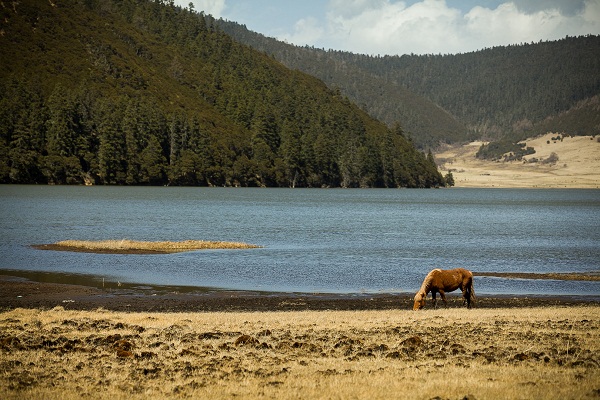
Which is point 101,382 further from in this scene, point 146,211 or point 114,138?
point 114,138

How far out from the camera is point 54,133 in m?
183

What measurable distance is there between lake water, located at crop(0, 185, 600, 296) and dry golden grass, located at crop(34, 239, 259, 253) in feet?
7.35

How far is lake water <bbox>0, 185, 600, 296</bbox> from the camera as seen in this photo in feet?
136

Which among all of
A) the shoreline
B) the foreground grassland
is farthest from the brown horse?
the foreground grassland

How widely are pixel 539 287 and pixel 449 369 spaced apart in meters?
26.5

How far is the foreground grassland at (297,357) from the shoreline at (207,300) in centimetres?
617

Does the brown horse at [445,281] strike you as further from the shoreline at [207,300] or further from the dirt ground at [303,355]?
the dirt ground at [303,355]

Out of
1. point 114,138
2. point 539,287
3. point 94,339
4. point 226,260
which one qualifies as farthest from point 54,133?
point 94,339

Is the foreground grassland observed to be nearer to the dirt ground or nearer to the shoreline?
the dirt ground

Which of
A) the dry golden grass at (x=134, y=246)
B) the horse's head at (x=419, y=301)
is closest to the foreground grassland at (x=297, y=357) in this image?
the horse's head at (x=419, y=301)

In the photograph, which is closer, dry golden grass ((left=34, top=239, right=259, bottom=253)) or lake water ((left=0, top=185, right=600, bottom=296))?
lake water ((left=0, top=185, right=600, bottom=296))

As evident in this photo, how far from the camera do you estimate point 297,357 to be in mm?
17062

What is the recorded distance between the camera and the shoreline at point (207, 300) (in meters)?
30.3

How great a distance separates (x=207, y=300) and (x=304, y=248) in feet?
91.5
